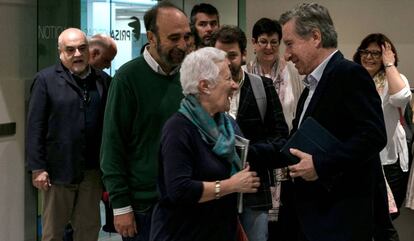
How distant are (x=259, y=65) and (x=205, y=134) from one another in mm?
1886

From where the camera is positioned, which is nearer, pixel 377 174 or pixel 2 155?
pixel 377 174

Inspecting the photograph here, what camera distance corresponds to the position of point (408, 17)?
5.16m

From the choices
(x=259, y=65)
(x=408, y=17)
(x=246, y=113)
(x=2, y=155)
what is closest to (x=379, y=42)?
(x=408, y=17)

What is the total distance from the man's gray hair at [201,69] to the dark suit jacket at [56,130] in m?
1.85

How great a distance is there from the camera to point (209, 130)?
2.25 m

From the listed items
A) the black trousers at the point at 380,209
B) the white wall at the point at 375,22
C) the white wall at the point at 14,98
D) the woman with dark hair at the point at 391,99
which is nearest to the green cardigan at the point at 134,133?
the black trousers at the point at 380,209

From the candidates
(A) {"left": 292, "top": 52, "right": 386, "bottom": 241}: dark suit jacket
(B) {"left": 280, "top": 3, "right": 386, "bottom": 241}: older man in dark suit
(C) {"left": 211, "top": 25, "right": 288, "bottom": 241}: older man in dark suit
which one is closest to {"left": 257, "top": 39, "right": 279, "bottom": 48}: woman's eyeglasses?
(C) {"left": 211, "top": 25, "right": 288, "bottom": 241}: older man in dark suit

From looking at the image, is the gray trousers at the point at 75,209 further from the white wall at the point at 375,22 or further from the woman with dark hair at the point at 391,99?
the white wall at the point at 375,22

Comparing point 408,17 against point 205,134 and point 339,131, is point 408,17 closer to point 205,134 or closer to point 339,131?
point 339,131

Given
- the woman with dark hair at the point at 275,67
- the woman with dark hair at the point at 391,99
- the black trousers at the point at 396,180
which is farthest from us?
the black trousers at the point at 396,180

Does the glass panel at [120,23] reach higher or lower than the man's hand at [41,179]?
higher

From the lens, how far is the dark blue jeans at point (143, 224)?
2701 millimetres

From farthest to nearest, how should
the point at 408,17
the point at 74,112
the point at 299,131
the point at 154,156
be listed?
the point at 408,17
the point at 74,112
the point at 154,156
the point at 299,131

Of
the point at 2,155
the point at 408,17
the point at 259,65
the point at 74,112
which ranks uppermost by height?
the point at 408,17
